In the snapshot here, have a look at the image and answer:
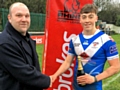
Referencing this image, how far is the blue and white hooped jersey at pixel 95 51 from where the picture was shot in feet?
9.06

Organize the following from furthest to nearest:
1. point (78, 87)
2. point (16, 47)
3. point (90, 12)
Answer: point (78, 87)
point (90, 12)
point (16, 47)

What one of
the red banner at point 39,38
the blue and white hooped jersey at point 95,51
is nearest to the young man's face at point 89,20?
the blue and white hooped jersey at point 95,51

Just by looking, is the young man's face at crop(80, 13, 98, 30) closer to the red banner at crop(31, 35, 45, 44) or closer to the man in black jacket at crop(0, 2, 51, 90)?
the man in black jacket at crop(0, 2, 51, 90)

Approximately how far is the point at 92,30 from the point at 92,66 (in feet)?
1.45

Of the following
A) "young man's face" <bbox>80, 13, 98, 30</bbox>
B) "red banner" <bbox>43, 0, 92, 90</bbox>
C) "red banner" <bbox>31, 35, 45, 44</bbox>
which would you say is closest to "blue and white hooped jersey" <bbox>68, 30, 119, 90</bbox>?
"young man's face" <bbox>80, 13, 98, 30</bbox>

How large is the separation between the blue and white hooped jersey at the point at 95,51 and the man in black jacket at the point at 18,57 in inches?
24.3

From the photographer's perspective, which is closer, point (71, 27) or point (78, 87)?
point (78, 87)

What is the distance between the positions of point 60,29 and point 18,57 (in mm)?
1364

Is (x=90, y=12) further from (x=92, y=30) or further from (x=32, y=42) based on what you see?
Result: (x=32, y=42)

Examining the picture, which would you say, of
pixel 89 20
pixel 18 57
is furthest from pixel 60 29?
pixel 18 57

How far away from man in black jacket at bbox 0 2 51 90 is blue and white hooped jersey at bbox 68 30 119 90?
0.62 meters

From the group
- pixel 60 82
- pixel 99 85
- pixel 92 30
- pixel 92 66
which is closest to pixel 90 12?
pixel 92 30

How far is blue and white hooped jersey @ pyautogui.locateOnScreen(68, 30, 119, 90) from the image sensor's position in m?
2.76

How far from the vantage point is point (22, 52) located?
2.38 meters
